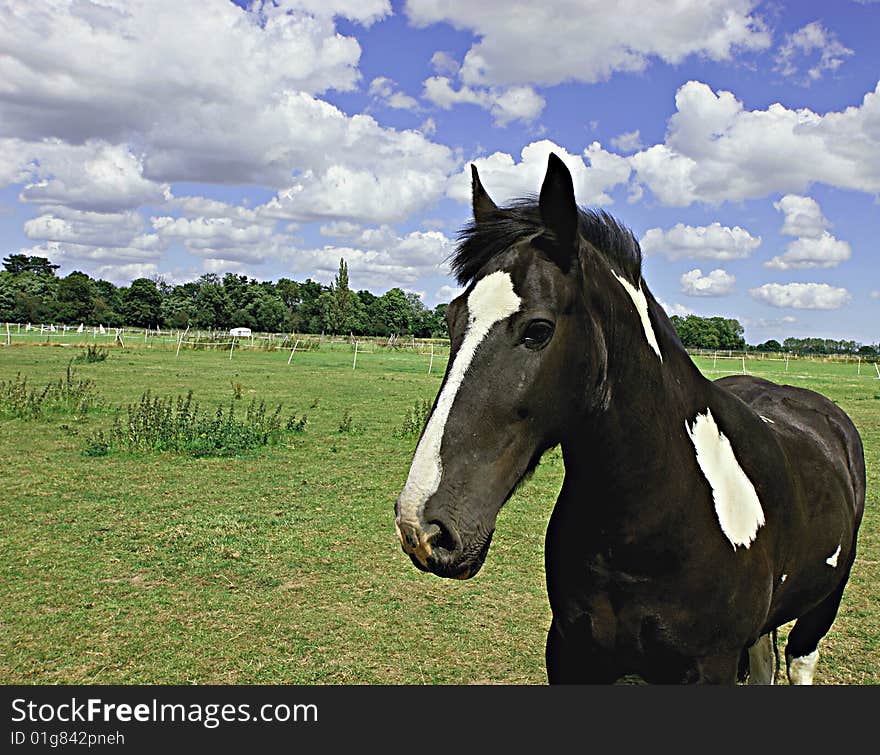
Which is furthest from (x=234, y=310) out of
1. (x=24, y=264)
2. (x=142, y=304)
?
(x=24, y=264)

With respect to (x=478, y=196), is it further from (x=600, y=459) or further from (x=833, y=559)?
(x=833, y=559)

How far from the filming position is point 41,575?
5.77m

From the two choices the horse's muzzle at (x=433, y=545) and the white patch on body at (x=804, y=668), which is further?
the white patch on body at (x=804, y=668)

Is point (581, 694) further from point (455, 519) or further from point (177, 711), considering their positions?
point (177, 711)

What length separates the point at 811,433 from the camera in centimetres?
362

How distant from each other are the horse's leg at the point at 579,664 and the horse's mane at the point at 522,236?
1.37 metres

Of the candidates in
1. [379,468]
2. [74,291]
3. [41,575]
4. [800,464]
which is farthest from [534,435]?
[74,291]

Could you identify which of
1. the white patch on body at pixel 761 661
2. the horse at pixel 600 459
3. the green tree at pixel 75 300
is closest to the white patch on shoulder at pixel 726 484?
the horse at pixel 600 459

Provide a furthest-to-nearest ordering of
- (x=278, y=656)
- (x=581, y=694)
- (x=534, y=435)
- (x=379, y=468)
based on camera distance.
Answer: (x=379, y=468) → (x=278, y=656) → (x=581, y=694) → (x=534, y=435)

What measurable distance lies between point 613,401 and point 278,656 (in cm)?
344

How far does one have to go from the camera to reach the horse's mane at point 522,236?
2.13m

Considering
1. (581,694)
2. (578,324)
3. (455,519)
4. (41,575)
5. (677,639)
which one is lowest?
(41,575)

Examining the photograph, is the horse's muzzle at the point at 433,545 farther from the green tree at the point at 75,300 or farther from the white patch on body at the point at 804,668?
the green tree at the point at 75,300

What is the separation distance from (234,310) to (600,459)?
93.3m
